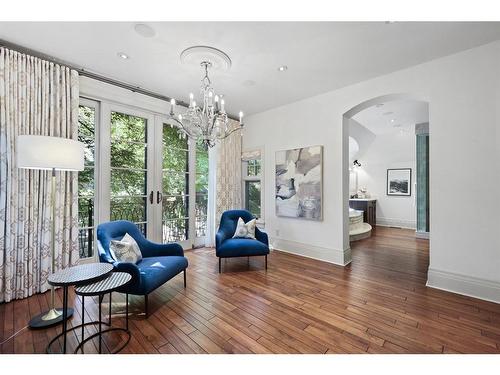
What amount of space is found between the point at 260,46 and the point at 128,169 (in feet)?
9.04

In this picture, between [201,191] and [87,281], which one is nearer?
[87,281]

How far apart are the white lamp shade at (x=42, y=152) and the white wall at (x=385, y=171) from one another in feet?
26.1

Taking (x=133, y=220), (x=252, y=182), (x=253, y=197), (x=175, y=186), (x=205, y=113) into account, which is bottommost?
(x=133, y=220)

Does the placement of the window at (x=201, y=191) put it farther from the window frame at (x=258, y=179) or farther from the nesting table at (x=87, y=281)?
the nesting table at (x=87, y=281)

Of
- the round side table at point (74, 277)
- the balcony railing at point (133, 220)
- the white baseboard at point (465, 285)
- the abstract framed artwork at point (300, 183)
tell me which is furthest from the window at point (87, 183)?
the white baseboard at point (465, 285)

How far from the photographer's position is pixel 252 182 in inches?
204

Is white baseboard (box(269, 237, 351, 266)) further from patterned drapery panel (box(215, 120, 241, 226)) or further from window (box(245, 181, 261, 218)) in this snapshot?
patterned drapery panel (box(215, 120, 241, 226))

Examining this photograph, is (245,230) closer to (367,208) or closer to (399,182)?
(367,208)

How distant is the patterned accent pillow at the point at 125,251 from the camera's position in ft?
7.84

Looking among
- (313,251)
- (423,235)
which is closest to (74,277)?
(313,251)

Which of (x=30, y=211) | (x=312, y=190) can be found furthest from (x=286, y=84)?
(x=30, y=211)

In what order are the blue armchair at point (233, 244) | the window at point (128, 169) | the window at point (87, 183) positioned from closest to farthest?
the window at point (87, 183)
the blue armchair at point (233, 244)
the window at point (128, 169)
